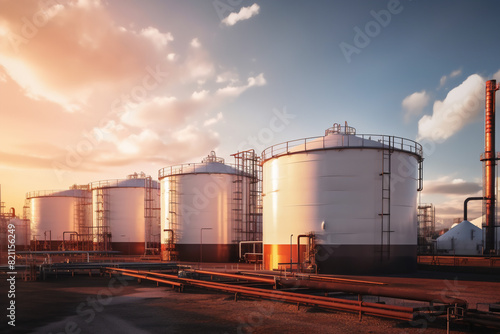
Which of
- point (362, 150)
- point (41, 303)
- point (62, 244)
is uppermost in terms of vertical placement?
point (362, 150)

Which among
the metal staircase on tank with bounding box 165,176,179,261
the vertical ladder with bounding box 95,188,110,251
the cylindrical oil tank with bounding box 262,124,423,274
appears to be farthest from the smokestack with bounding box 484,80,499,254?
the vertical ladder with bounding box 95,188,110,251

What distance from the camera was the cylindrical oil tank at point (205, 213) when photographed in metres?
42.6

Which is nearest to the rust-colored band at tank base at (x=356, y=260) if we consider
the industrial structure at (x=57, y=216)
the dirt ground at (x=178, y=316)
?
the dirt ground at (x=178, y=316)

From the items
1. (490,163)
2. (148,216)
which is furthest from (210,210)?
(490,163)

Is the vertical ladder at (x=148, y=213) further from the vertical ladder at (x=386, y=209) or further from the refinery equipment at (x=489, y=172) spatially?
the refinery equipment at (x=489, y=172)

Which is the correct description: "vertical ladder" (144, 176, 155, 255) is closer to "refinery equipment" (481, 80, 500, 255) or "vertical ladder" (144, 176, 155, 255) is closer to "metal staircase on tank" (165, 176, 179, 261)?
"metal staircase on tank" (165, 176, 179, 261)

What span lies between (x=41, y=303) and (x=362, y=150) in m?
21.0

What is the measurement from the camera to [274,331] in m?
11.5

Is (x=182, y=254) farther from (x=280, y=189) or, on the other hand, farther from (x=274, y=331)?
(x=274, y=331)

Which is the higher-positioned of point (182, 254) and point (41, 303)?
point (41, 303)

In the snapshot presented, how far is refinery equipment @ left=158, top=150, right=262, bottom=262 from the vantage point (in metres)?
42.7

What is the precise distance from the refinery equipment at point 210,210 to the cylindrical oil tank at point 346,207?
1320 cm

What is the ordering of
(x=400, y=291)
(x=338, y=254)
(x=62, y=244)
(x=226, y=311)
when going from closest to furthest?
(x=400, y=291) < (x=226, y=311) < (x=338, y=254) < (x=62, y=244)

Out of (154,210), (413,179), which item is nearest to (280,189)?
(413,179)
